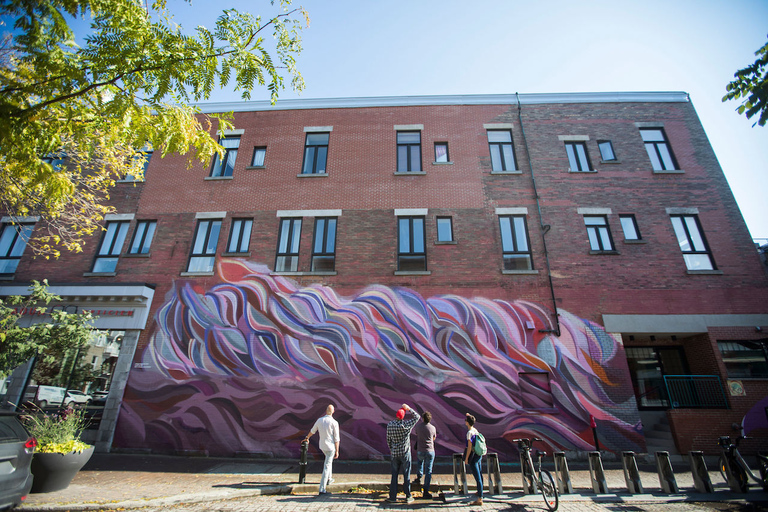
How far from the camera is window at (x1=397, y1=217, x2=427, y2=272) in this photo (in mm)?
13078

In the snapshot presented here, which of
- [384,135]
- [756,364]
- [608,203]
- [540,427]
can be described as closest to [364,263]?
[384,135]

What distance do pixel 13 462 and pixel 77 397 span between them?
25.0 ft

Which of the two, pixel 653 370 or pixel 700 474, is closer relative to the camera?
pixel 700 474

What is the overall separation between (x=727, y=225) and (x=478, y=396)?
11.6 meters

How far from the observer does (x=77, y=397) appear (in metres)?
12.0

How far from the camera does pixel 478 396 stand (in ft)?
37.1

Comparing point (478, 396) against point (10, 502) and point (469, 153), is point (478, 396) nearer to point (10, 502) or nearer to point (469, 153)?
point (469, 153)

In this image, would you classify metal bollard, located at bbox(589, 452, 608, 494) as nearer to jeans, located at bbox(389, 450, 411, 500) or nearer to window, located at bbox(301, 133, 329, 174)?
jeans, located at bbox(389, 450, 411, 500)

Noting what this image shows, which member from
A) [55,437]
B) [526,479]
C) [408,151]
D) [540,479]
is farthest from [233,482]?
[408,151]

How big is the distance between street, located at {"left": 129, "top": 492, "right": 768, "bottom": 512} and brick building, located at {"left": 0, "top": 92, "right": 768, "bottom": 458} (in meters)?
3.81

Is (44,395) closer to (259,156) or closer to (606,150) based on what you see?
(259,156)

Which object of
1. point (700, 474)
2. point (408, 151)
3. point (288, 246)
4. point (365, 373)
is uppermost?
point (408, 151)

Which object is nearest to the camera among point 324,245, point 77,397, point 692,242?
point 77,397

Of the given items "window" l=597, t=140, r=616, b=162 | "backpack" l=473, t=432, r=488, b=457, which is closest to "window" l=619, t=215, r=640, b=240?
"window" l=597, t=140, r=616, b=162
